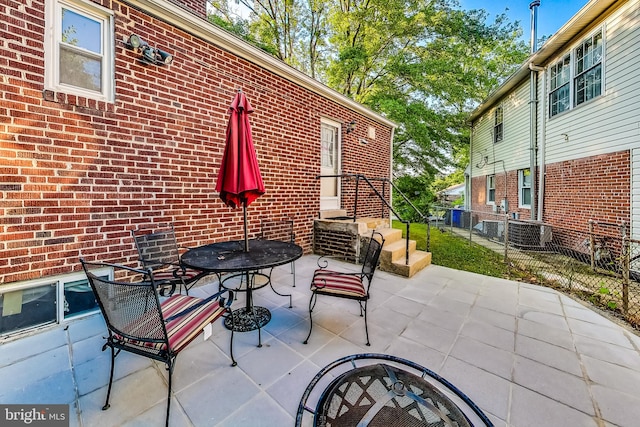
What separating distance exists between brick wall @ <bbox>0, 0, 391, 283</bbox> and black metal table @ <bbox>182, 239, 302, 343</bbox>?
1.09 metres

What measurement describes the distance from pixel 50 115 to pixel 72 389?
2.53m

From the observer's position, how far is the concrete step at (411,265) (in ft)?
13.8

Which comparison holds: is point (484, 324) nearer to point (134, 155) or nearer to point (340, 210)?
point (340, 210)

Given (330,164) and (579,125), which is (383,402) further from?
(579,125)

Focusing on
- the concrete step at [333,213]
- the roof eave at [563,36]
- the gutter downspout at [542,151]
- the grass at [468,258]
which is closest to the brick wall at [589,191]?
the gutter downspout at [542,151]

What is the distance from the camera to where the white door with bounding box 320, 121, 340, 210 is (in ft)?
19.6

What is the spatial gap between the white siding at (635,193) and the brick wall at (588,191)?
0.28 ft

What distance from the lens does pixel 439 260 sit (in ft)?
18.4

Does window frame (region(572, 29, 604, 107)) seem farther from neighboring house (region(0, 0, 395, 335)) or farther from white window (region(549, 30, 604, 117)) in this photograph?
neighboring house (region(0, 0, 395, 335))

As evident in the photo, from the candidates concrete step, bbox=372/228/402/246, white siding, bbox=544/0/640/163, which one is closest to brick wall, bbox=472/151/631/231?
white siding, bbox=544/0/640/163

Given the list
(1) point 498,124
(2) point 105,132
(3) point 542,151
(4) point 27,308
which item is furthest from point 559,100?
(4) point 27,308

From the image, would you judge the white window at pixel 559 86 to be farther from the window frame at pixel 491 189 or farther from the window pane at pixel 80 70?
the window pane at pixel 80 70

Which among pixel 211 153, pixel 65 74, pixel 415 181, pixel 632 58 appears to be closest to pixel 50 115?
pixel 65 74

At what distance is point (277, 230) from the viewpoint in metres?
4.82
